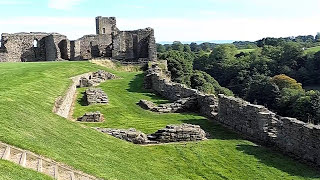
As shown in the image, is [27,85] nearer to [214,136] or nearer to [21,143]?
[214,136]

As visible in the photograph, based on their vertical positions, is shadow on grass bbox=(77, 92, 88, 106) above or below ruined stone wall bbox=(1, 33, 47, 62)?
below

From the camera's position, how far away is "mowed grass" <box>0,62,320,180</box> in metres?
13.6

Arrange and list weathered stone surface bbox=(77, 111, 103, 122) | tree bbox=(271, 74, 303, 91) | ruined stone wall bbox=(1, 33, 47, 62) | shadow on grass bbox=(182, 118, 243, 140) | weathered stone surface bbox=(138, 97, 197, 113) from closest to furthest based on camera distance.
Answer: shadow on grass bbox=(182, 118, 243, 140) → weathered stone surface bbox=(77, 111, 103, 122) → weathered stone surface bbox=(138, 97, 197, 113) → ruined stone wall bbox=(1, 33, 47, 62) → tree bbox=(271, 74, 303, 91)

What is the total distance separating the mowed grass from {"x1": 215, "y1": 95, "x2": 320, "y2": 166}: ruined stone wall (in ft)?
2.23

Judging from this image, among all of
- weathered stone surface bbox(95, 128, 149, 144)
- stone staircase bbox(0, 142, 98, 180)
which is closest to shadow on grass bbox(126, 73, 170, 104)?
weathered stone surface bbox(95, 128, 149, 144)

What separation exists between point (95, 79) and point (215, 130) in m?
21.4

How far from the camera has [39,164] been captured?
11492mm

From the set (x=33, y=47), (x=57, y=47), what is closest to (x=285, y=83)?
(x=57, y=47)

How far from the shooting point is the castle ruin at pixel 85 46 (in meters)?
61.7

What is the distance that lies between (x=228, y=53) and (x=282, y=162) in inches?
5575

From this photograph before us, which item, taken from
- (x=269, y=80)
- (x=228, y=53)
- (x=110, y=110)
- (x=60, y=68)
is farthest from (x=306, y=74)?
(x=110, y=110)

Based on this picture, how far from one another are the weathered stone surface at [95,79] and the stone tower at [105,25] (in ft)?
78.9

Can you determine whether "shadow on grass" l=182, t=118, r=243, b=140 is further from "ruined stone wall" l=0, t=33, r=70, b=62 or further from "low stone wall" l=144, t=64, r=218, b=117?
"ruined stone wall" l=0, t=33, r=70, b=62

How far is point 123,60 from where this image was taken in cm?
6203
